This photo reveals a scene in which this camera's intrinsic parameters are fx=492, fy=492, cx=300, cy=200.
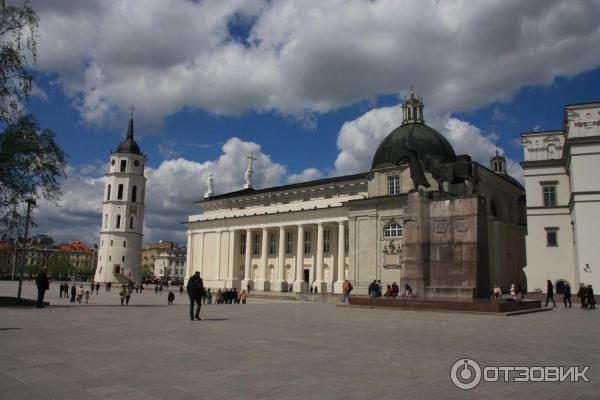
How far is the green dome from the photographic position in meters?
56.3

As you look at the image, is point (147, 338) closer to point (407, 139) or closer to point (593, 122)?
point (593, 122)

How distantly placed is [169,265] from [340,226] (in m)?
140

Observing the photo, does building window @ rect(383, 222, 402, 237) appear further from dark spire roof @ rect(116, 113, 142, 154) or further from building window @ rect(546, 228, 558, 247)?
dark spire roof @ rect(116, 113, 142, 154)

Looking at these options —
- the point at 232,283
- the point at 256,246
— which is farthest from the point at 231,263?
the point at 256,246

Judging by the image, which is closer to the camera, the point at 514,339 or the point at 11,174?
the point at 514,339

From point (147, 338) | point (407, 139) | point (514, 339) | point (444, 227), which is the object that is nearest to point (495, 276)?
point (407, 139)

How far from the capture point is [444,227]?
22797 mm

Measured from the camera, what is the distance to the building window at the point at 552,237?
48619 mm

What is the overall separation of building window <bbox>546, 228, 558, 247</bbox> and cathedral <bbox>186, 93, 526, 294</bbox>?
5756 mm

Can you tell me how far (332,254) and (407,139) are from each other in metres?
18.4

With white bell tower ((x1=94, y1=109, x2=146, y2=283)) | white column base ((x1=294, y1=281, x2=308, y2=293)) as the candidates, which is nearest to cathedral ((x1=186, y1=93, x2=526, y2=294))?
white column base ((x1=294, y1=281, x2=308, y2=293))

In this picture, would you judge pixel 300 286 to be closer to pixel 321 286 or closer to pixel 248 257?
pixel 321 286

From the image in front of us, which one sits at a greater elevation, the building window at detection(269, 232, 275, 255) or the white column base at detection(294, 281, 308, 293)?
the building window at detection(269, 232, 275, 255)

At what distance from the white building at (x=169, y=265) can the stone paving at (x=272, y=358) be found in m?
177
